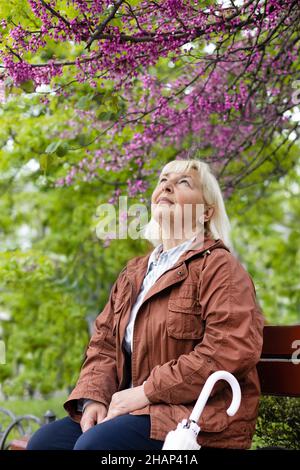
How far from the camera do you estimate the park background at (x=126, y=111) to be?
3.26m

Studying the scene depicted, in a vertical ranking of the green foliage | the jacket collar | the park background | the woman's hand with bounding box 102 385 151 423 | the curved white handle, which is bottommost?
the green foliage

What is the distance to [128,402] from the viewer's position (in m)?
2.82

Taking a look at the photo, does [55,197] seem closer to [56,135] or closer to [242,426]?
[56,135]

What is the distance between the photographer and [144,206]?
209 inches

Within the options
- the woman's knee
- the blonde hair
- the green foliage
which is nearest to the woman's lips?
the blonde hair

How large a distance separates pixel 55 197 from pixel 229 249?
27.8ft

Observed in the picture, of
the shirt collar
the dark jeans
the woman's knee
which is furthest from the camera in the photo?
the shirt collar

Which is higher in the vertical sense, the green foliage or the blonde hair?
the blonde hair

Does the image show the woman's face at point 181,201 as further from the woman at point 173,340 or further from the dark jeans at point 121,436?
the dark jeans at point 121,436

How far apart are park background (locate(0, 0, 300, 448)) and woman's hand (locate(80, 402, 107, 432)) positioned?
127 cm

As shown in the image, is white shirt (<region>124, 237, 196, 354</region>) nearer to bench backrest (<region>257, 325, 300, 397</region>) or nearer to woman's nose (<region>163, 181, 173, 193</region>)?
woman's nose (<region>163, 181, 173, 193</region>)

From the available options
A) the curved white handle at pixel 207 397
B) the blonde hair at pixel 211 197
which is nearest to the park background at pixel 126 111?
the blonde hair at pixel 211 197

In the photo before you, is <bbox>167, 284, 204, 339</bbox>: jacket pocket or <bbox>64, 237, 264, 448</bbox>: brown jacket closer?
<bbox>64, 237, 264, 448</bbox>: brown jacket

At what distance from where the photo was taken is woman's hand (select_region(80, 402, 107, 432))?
9.98ft
